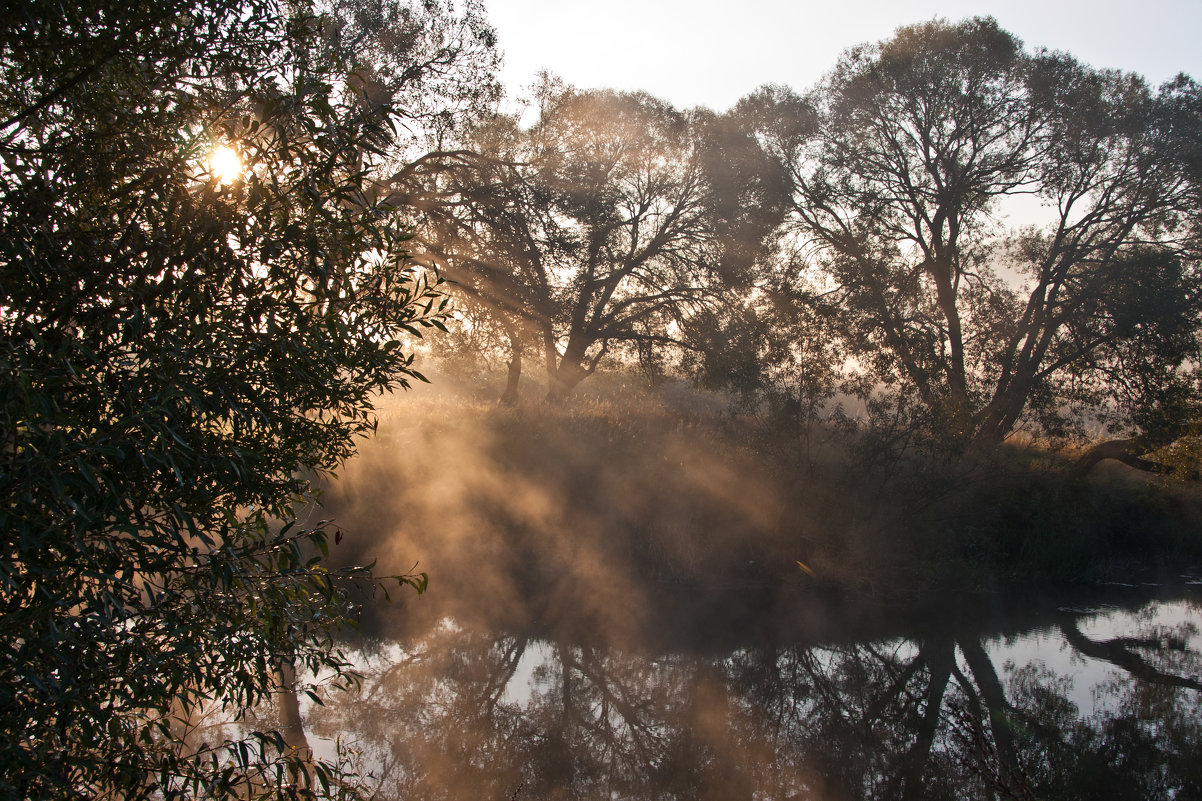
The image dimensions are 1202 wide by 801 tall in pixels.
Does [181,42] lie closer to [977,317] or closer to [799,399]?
[799,399]

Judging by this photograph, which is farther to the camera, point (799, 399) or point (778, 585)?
point (799, 399)

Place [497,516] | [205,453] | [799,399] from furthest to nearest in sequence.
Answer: [799,399], [497,516], [205,453]

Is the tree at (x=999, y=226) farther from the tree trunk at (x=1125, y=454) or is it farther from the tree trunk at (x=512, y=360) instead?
the tree trunk at (x=512, y=360)

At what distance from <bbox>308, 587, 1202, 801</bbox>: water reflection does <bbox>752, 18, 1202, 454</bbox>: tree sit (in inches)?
197

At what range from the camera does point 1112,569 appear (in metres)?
16.4

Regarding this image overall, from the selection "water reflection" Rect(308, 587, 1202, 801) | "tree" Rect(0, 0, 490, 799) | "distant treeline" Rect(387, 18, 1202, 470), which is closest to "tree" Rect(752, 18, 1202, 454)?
"distant treeline" Rect(387, 18, 1202, 470)

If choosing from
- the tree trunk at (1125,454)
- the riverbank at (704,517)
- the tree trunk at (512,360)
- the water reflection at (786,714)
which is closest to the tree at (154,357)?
the water reflection at (786,714)

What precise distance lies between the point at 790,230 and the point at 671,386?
6.57 m

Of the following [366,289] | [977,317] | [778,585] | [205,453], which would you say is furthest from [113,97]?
[977,317]

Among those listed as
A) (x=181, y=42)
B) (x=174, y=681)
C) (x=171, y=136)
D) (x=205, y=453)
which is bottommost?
(x=174, y=681)

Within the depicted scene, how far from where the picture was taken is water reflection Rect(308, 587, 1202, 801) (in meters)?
6.94

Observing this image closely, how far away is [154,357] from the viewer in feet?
9.88

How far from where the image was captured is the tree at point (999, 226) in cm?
1573

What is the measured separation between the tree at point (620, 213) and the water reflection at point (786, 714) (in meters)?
6.11
